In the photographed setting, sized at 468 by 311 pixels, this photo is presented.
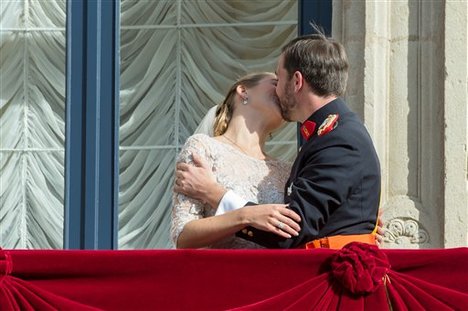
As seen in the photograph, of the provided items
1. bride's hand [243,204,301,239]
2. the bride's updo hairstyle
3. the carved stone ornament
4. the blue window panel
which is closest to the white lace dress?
the bride's updo hairstyle

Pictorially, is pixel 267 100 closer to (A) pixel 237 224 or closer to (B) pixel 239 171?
(B) pixel 239 171

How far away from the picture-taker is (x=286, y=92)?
730cm

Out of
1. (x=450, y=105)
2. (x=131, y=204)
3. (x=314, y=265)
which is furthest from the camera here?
(x=131, y=204)

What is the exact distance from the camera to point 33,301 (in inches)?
275

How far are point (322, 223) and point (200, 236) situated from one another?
1.46 feet

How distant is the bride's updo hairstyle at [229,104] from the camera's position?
24.8 ft

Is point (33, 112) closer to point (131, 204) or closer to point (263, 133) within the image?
point (131, 204)

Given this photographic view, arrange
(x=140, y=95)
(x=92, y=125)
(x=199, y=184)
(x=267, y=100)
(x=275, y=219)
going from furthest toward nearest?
(x=140, y=95) → (x=92, y=125) → (x=267, y=100) → (x=199, y=184) → (x=275, y=219)

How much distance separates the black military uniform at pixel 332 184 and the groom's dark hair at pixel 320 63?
3.9 inches

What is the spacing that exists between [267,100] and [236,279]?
32.1 inches

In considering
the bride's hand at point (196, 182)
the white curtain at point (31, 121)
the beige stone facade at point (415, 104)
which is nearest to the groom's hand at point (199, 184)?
the bride's hand at point (196, 182)

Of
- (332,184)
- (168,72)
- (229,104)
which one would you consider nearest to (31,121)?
(168,72)

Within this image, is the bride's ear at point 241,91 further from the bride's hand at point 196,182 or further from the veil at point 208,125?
the bride's hand at point 196,182

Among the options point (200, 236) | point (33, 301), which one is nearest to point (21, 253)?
point (33, 301)
